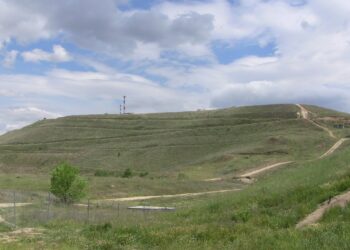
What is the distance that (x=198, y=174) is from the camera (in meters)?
79.6

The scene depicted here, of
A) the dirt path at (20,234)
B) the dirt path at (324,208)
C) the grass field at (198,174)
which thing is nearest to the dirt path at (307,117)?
the grass field at (198,174)

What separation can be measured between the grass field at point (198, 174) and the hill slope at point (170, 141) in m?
0.26

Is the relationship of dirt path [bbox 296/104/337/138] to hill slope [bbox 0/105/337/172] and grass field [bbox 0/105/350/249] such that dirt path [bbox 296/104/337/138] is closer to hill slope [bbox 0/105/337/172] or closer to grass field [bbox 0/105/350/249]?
hill slope [bbox 0/105/337/172]

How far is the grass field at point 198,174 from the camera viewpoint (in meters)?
16.0

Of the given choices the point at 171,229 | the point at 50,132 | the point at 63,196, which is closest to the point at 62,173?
the point at 63,196

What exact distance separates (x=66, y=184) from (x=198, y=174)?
3783 centimetres

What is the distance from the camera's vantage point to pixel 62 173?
144 ft

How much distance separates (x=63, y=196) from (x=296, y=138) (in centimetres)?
6328

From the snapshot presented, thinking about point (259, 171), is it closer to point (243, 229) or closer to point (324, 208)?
point (324, 208)

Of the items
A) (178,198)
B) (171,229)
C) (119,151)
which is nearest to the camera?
(171,229)

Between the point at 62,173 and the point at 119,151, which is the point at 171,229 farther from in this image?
the point at 119,151

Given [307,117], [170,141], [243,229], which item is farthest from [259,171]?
[307,117]

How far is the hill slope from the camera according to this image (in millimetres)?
93875

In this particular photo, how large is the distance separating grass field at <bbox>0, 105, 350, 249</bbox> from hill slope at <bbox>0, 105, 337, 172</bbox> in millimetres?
263
